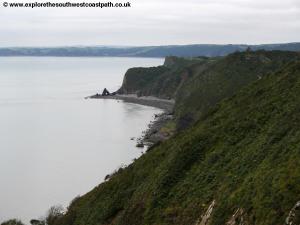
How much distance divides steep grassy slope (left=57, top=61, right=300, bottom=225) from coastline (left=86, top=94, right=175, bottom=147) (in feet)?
108

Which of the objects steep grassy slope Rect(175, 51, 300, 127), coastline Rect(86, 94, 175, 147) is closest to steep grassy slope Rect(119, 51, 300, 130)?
steep grassy slope Rect(175, 51, 300, 127)

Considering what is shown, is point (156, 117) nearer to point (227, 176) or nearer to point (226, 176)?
point (226, 176)

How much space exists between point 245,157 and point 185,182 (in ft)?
15.3

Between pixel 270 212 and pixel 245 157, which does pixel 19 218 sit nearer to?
pixel 245 157

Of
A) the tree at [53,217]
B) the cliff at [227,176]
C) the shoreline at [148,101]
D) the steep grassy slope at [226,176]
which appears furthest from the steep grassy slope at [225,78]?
the steep grassy slope at [226,176]

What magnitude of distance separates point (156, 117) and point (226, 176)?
113m

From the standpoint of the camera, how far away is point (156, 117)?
140 metres

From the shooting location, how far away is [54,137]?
10938cm

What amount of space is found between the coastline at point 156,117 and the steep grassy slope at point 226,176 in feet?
108

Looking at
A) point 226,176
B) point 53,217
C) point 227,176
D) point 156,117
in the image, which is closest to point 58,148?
point 156,117

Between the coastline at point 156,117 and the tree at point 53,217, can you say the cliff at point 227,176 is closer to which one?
the tree at point 53,217

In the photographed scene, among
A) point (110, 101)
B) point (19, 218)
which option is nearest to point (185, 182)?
point (19, 218)

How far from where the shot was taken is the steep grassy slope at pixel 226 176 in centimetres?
2136

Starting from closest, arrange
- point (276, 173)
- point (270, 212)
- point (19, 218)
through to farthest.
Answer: point (270, 212) → point (276, 173) → point (19, 218)
